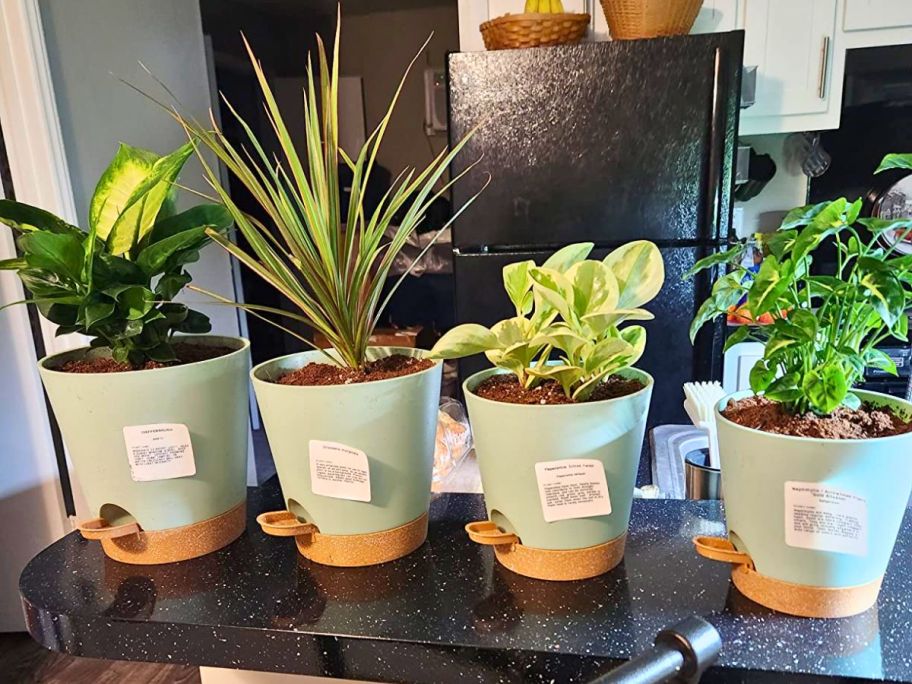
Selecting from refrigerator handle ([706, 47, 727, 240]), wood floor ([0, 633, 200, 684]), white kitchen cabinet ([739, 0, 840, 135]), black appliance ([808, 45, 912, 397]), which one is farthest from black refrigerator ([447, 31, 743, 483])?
wood floor ([0, 633, 200, 684])

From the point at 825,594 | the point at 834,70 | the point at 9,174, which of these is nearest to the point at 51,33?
the point at 9,174

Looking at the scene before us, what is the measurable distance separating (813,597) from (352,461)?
407 mm

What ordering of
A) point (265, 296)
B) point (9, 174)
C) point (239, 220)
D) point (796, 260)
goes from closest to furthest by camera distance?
1. point (796, 260)
2. point (239, 220)
3. point (9, 174)
4. point (265, 296)

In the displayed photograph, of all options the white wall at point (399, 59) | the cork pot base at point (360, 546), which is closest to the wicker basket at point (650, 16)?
the cork pot base at point (360, 546)

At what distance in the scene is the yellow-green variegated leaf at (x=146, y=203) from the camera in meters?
0.60

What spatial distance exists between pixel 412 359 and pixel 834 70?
2032mm

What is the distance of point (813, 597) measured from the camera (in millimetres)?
534

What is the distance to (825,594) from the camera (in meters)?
0.53

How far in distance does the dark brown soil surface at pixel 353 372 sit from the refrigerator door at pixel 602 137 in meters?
1.14

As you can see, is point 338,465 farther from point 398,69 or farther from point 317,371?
point 398,69

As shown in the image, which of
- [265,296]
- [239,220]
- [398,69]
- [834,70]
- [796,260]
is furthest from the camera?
[265,296]

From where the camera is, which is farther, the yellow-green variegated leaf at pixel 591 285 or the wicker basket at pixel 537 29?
the wicker basket at pixel 537 29

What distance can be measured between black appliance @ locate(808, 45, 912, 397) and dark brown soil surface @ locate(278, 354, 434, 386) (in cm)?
193

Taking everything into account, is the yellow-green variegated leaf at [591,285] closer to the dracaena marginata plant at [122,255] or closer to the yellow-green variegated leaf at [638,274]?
the yellow-green variegated leaf at [638,274]
